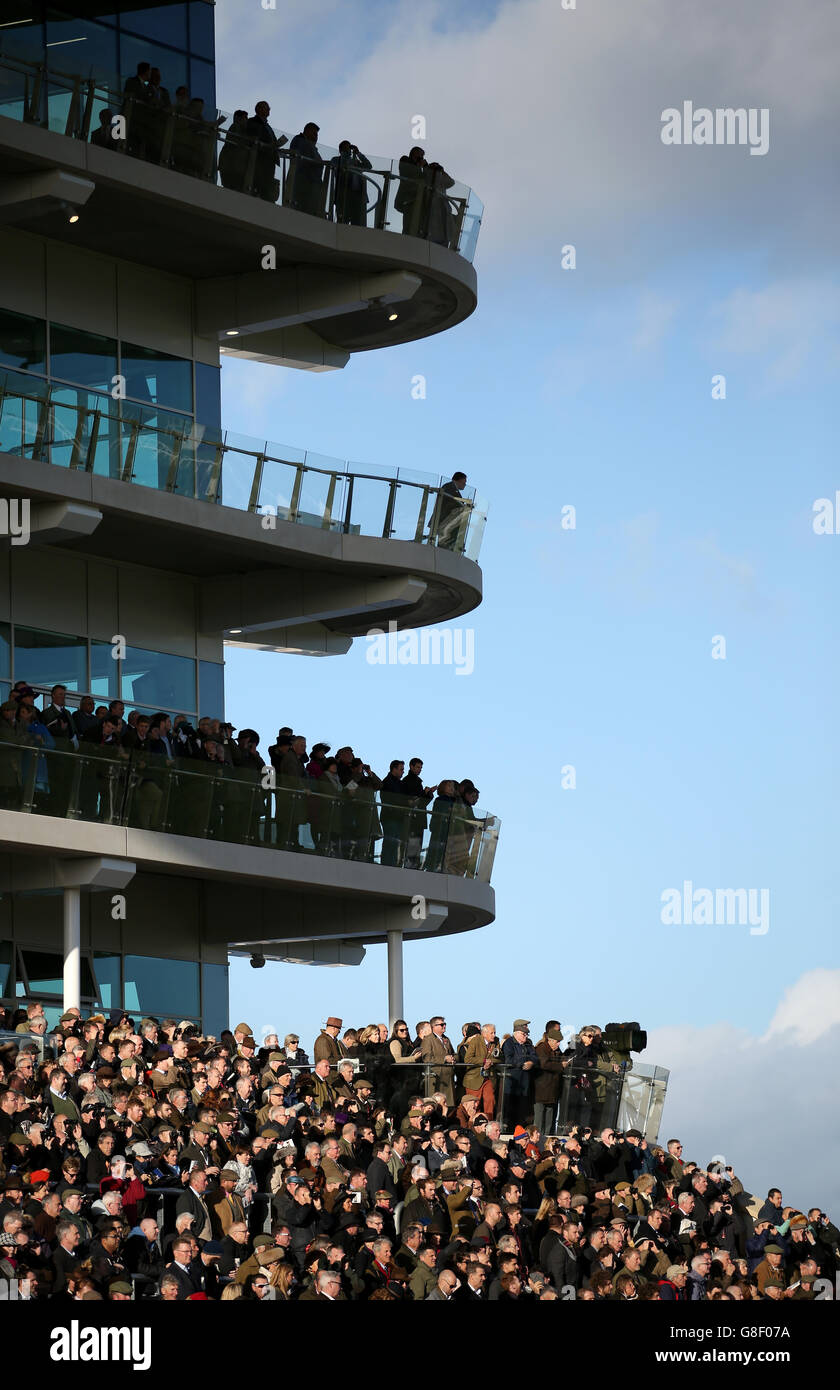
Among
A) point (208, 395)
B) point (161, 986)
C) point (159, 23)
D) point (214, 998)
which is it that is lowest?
point (214, 998)

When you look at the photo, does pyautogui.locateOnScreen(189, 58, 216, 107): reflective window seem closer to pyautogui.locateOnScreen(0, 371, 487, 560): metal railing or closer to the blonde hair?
pyautogui.locateOnScreen(0, 371, 487, 560): metal railing

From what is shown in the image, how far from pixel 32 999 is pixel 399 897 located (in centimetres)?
488

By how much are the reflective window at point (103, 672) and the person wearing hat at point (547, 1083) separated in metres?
9.29

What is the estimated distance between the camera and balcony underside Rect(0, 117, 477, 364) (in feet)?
91.0

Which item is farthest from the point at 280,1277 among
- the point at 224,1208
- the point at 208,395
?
the point at 208,395

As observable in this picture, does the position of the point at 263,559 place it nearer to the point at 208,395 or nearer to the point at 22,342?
the point at 208,395

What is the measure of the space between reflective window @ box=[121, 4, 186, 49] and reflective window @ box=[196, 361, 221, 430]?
4.24 metres

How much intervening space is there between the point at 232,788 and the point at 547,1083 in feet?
20.0

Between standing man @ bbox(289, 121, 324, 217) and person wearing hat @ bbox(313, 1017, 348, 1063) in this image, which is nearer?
person wearing hat @ bbox(313, 1017, 348, 1063)

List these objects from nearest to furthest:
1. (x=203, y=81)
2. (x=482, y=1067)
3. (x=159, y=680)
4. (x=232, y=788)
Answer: (x=482, y=1067), (x=232, y=788), (x=159, y=680), (x=203, y=81)

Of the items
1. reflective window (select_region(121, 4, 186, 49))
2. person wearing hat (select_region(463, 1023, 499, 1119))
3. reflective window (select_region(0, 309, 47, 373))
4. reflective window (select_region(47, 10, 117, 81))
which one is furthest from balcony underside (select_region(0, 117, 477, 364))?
person wearing hat (select_region(463, 1023, 499, 1119))

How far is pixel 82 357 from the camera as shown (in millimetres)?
30281
